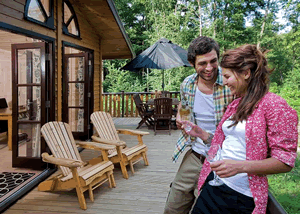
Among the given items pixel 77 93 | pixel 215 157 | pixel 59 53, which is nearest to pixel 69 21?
pixel 59 53

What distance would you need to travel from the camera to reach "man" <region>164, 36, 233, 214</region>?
161 centimetres

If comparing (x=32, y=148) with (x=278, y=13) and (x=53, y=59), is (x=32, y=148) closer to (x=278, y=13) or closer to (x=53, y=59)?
(x=53, y=59)

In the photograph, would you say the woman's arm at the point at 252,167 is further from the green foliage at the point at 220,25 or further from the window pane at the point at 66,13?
the green foliage at the point at 220,25

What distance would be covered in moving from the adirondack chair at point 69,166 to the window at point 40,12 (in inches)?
60.9

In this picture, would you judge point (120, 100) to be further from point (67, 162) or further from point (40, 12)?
point (67, 162)

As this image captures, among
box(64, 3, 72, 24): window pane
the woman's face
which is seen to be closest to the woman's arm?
the woman's face

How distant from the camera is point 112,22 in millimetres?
6180

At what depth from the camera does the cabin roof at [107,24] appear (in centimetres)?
552

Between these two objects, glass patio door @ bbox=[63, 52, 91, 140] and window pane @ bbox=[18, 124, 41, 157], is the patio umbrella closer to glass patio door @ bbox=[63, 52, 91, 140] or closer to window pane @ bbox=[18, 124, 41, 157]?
glass patio door @ bbox=[63, 52, 91, 140]

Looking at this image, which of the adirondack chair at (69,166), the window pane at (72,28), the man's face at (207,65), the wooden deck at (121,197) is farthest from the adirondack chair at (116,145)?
the man's face at (207,65)

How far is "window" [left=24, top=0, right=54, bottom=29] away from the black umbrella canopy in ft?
10.6

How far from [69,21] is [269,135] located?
5.06 metres

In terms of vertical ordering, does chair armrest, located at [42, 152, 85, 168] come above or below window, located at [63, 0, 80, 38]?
below

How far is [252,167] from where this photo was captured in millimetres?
974
